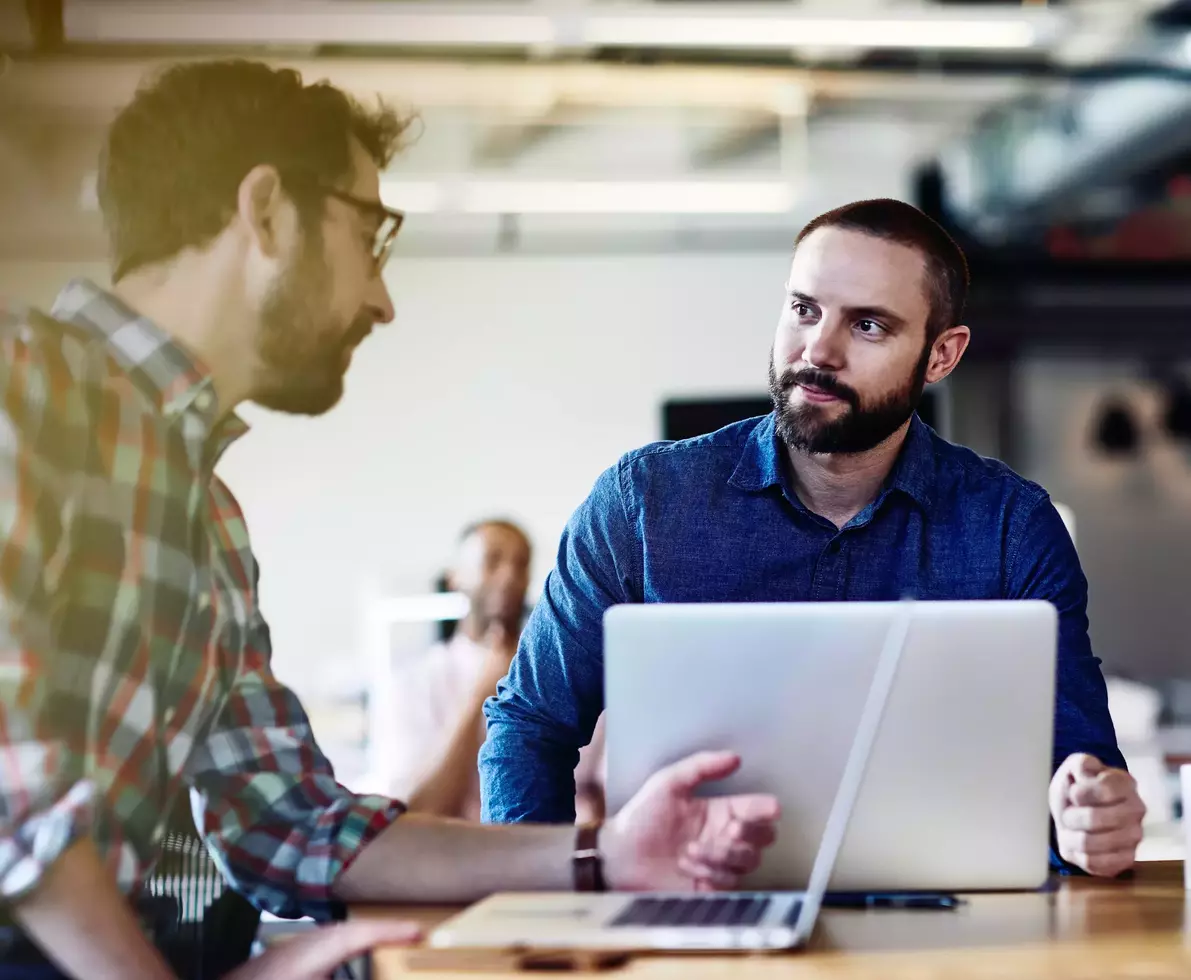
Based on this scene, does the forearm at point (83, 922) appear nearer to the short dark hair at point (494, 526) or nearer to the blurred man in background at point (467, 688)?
the blurred man in background at point (467, 688)

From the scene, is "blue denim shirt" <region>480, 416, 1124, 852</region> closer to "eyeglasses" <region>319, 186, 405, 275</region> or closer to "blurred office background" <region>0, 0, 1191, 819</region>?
"eyeglasses" <region>319, 186, 405, 275</region>

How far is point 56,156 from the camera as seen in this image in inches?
222

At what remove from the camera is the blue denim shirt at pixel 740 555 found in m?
2.21

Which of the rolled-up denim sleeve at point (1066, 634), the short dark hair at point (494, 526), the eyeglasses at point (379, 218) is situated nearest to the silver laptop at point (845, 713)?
the rolled-up denim sleeve at point (1066, 634)

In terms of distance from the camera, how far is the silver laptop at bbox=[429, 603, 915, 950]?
1.40 metres

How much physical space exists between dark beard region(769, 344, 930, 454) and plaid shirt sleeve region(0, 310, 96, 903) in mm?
1099

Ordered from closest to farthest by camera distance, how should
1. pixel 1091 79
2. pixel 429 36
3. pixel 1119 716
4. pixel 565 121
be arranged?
pixel 429 36, pixel 1119 716, pixel 1091 79, pixel 565 121

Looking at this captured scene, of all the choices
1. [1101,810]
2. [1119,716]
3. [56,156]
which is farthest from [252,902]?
[56,156]

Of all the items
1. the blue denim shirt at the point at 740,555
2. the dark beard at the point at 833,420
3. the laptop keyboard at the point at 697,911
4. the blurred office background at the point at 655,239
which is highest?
the blurred office background at the point at 655,239

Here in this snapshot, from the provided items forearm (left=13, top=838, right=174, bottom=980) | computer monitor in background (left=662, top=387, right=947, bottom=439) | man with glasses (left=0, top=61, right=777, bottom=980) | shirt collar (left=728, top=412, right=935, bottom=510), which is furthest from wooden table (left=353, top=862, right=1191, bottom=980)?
computer monitor in background (left=662, top=387, right=947, bottom=439)

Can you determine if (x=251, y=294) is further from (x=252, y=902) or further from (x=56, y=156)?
(x=56, y=156)

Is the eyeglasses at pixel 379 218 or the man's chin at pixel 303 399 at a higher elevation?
the eyeglasses at pixel 379 218

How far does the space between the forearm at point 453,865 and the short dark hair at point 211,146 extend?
2.53ft

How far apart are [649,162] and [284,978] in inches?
243
